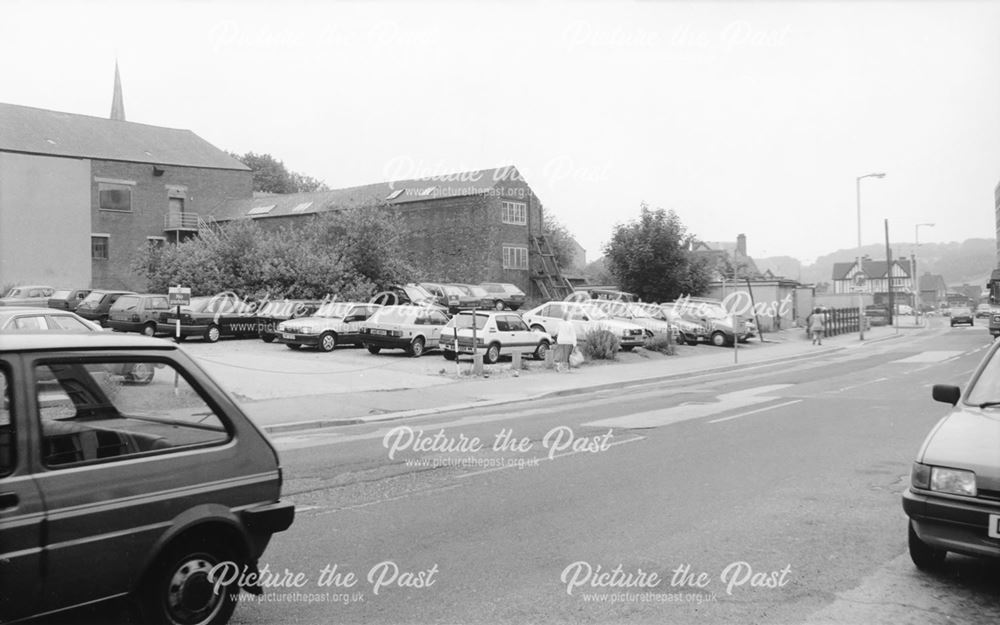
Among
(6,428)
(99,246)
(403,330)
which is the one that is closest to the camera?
(6,428)

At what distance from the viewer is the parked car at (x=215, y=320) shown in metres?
26.0

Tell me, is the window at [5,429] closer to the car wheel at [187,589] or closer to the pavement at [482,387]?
the car wheel at [187,589]

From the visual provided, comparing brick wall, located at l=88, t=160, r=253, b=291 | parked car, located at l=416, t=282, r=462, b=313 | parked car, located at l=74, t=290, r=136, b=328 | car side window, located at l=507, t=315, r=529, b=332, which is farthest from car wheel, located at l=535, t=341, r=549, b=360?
brick wall, located at l=88, t=160, r=253, b=291

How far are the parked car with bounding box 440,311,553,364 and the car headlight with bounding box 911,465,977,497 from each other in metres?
17.5

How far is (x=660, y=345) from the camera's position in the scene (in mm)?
29234

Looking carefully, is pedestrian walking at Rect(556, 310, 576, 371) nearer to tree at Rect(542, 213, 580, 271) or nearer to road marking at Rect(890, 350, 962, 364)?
road marking at Rect(890, 350, 962, 364)

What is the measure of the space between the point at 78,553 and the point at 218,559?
30.5 inches

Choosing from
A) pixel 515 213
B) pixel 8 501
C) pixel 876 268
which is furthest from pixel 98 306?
pixel 876 268

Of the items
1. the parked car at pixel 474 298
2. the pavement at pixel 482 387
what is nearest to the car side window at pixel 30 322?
the pavement at pixel 482 387

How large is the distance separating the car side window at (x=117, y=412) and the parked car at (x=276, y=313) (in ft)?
77.6

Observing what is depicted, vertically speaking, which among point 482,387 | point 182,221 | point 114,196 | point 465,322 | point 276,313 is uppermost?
point 114,196

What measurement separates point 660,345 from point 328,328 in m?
12.3

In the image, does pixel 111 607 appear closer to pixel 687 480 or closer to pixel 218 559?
pixel 218 559

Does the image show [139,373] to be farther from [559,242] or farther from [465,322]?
[559,242]
